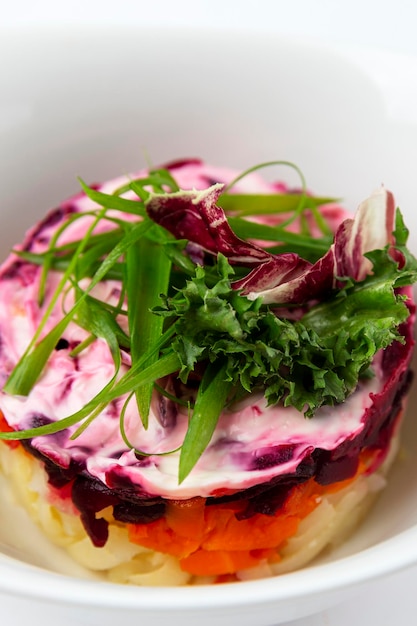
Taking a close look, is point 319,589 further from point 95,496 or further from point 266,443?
point 95,496

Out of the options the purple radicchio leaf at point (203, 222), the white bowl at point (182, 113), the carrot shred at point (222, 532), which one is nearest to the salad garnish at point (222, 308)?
the purple radicchio leaf at point (203, 222)

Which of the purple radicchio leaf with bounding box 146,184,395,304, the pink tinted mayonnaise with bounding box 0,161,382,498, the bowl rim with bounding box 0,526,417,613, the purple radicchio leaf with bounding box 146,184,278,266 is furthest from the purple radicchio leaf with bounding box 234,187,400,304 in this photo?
the bowl rim with bounding box 0,526,417,613

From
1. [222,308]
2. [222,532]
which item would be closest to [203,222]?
[222,308]

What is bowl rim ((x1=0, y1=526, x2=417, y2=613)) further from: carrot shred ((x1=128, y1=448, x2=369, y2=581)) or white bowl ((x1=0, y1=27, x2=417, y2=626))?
white bowl ((x1=0, y1=27, x2=417, y2=626))

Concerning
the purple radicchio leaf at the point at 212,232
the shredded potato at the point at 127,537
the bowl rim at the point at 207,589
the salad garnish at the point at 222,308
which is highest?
the purple radicchio leaf at the point at 212,232

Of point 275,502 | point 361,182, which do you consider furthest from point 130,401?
point 361,182

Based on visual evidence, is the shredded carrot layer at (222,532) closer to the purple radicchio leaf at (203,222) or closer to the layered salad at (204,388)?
the layered salad at (204,388)

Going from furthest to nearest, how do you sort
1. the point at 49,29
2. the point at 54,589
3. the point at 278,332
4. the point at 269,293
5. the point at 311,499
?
the point at 49,29 < the point at 311,499 < the point at 269,293 < the point at 278,332 < the point at 54,589
